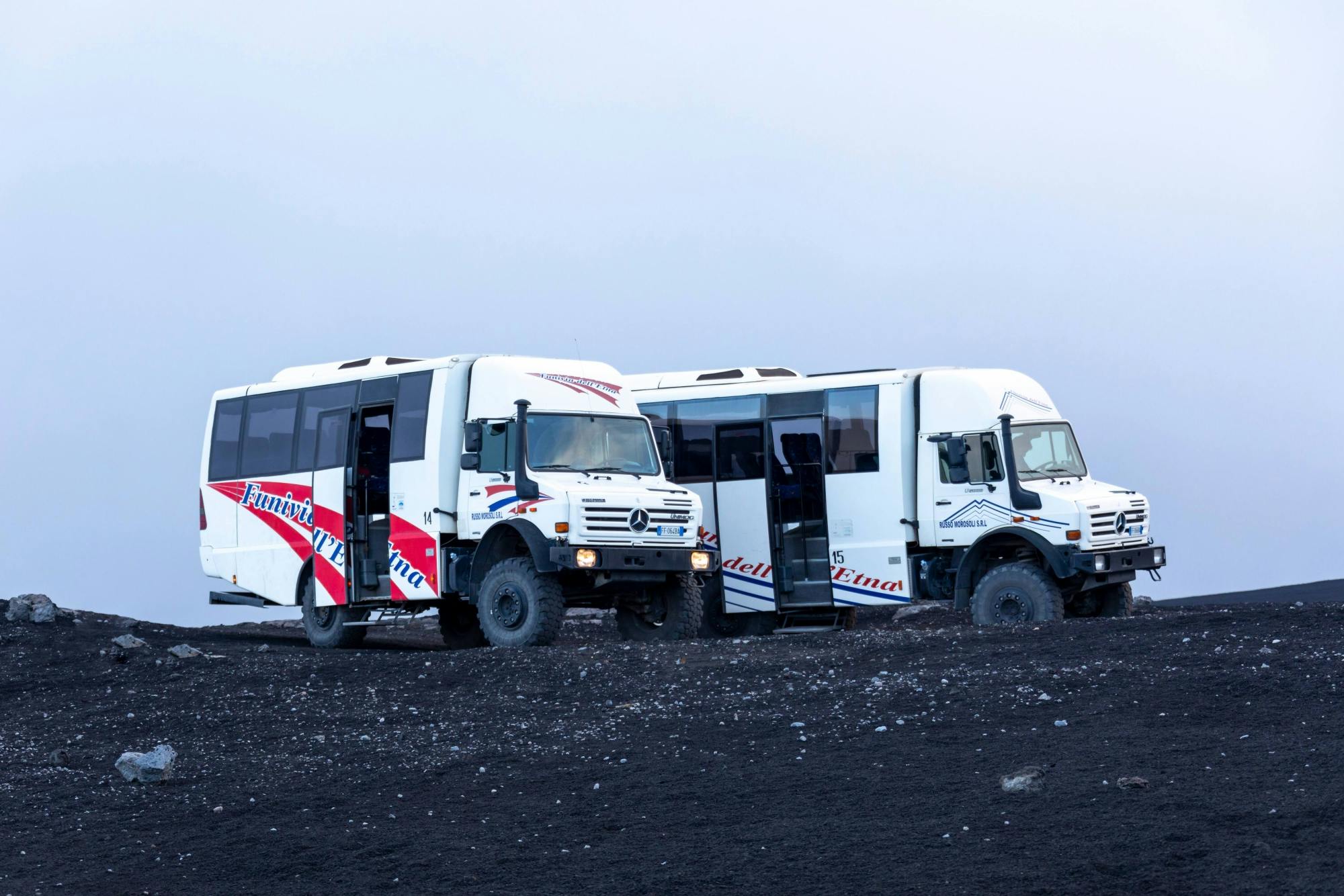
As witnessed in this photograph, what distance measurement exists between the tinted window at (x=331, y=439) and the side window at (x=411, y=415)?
953mm

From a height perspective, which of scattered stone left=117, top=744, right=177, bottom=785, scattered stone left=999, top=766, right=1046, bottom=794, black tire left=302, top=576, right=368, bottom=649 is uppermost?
black tire left=302, top=576, right=368, bottom=649

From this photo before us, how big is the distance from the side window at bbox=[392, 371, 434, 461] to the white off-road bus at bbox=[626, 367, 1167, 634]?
3.79 meters

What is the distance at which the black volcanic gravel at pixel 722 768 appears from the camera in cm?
956

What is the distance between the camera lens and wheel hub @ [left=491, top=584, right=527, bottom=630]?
1897 centimetres

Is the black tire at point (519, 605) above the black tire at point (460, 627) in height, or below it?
above

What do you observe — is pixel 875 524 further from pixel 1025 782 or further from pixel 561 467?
pixel 1025 782

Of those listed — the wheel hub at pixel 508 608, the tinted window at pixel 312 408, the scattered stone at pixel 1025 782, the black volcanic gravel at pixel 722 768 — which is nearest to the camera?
the black volcanic gravel at pixel 722 768

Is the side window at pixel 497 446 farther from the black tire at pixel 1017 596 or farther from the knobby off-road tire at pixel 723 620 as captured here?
the black tire at pixel 1017 596

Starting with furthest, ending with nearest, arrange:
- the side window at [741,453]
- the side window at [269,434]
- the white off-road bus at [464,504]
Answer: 1. the side window at [269,434]
2. the side window at [741,453]
3. the white off-road bus at [464,504]

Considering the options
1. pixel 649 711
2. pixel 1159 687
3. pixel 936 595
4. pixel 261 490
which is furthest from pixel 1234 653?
pixel 261 490

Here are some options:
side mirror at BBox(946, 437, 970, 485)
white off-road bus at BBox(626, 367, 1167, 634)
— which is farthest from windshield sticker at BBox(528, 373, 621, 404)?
side mirror at BBox(946, 437, 970, 485)

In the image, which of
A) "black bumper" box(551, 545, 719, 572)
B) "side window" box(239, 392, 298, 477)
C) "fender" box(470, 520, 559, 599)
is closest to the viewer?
"black bumper" box(551, 545, 719, 572)

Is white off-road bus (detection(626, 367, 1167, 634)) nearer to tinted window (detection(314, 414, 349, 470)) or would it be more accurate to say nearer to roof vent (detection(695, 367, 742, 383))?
roof vent (detection(695, 367, 742, 383))

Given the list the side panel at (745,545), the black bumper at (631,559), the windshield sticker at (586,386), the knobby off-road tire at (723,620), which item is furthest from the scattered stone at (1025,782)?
the knobby off-road tire at (723,620)
